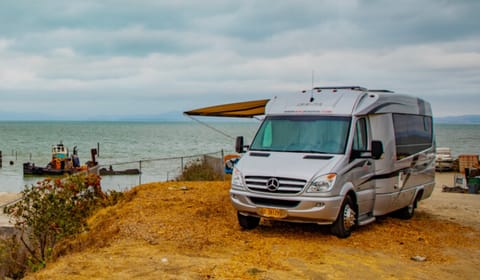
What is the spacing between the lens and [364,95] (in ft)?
34.5

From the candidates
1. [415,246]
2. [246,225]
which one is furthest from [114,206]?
[415,246]

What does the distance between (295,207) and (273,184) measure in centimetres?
52

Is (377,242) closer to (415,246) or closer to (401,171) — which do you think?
(415,246)

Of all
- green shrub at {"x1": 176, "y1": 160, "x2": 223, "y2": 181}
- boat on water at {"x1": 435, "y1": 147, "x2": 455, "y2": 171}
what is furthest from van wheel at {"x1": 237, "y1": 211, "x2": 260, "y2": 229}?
boat on water at {"x1": 435, "y1": 147, "x2": 455, "y2": 171}

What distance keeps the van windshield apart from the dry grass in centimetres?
153

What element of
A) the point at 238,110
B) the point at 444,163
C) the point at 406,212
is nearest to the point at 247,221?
the point at 406,212

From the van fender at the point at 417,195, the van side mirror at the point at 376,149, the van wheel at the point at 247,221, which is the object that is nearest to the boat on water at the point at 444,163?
the van fender at the point at 417,195

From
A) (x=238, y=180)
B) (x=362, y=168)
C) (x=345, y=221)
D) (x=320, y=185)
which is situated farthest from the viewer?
(x=362, y=168)

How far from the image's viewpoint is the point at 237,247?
28.7 feet

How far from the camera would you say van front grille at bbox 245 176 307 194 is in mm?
9055

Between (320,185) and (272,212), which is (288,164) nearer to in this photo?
(320,185)

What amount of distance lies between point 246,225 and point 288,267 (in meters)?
2.59

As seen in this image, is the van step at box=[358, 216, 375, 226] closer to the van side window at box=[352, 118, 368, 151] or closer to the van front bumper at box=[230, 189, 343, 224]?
the van front bumper at box=[230, 189, 343, 224]

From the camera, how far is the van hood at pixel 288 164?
9109 millimetres
